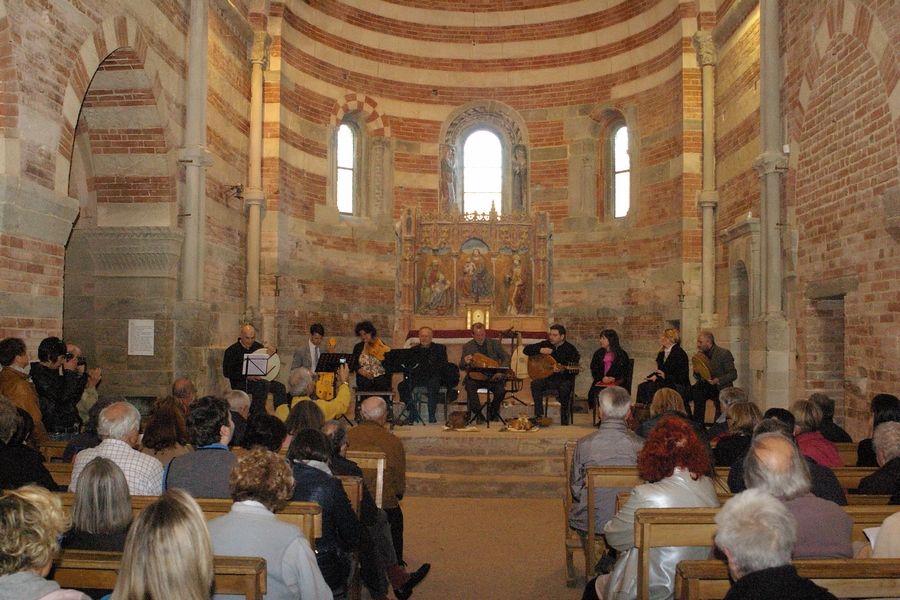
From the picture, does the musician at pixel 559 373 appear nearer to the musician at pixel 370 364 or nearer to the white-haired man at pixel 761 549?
the musician at pixel 370 364

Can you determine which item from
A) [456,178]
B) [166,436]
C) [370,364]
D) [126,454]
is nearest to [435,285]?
[456,178]

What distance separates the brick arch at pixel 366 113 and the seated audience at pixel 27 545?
13.8 meters

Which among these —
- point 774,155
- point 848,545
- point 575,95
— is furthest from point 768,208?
point 848,545

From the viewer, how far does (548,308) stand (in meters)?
14.3

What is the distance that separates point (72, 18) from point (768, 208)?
8238mm

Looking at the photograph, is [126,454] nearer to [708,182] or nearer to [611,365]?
[611,365]

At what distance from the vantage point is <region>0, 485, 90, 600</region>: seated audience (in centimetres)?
223

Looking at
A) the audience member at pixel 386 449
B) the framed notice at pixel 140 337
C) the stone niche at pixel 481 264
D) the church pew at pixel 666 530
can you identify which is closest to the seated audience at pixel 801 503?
the church pew at pixel 666 530

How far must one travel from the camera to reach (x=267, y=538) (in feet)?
10.1

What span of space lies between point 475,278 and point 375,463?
29.6 ft

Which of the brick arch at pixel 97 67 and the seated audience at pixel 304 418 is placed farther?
the brick arch at pixel 97 67

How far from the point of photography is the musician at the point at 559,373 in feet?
34.8

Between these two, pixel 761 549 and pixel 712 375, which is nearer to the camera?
pixel 761 549

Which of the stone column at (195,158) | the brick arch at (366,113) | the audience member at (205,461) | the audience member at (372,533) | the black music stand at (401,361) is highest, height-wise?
the brick arch at (366,113)
